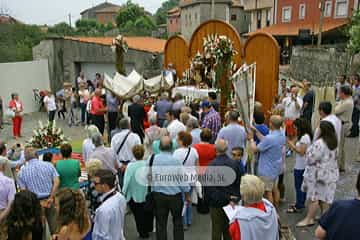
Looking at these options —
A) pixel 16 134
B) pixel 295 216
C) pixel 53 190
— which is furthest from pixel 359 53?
pixel 53 190

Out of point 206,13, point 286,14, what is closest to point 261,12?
point 286,14

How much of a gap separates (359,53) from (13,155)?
18025 millimetres

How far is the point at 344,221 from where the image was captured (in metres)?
2.89

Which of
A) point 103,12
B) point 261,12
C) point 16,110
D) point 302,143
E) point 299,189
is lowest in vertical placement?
point 299,189

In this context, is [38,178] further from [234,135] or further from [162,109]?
[162,109]

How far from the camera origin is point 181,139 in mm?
5422

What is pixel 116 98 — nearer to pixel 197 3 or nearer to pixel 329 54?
pixel 329 54

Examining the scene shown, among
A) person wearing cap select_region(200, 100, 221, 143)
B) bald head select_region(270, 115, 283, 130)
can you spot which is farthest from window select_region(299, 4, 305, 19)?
bald head select_region(270, 115, 283, 130)

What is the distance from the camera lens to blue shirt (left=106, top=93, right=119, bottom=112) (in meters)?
10.5

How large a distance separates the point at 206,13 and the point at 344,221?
46.5m

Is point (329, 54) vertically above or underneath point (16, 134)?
above

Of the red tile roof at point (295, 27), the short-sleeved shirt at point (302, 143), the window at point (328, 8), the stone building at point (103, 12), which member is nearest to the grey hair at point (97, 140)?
the short-sleeved shirt at point (302, 143)

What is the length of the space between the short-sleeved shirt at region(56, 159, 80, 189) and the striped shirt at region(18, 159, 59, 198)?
15cm

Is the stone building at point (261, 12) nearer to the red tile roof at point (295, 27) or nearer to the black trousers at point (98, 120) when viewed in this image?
the red tile roof at point (295, 27)
